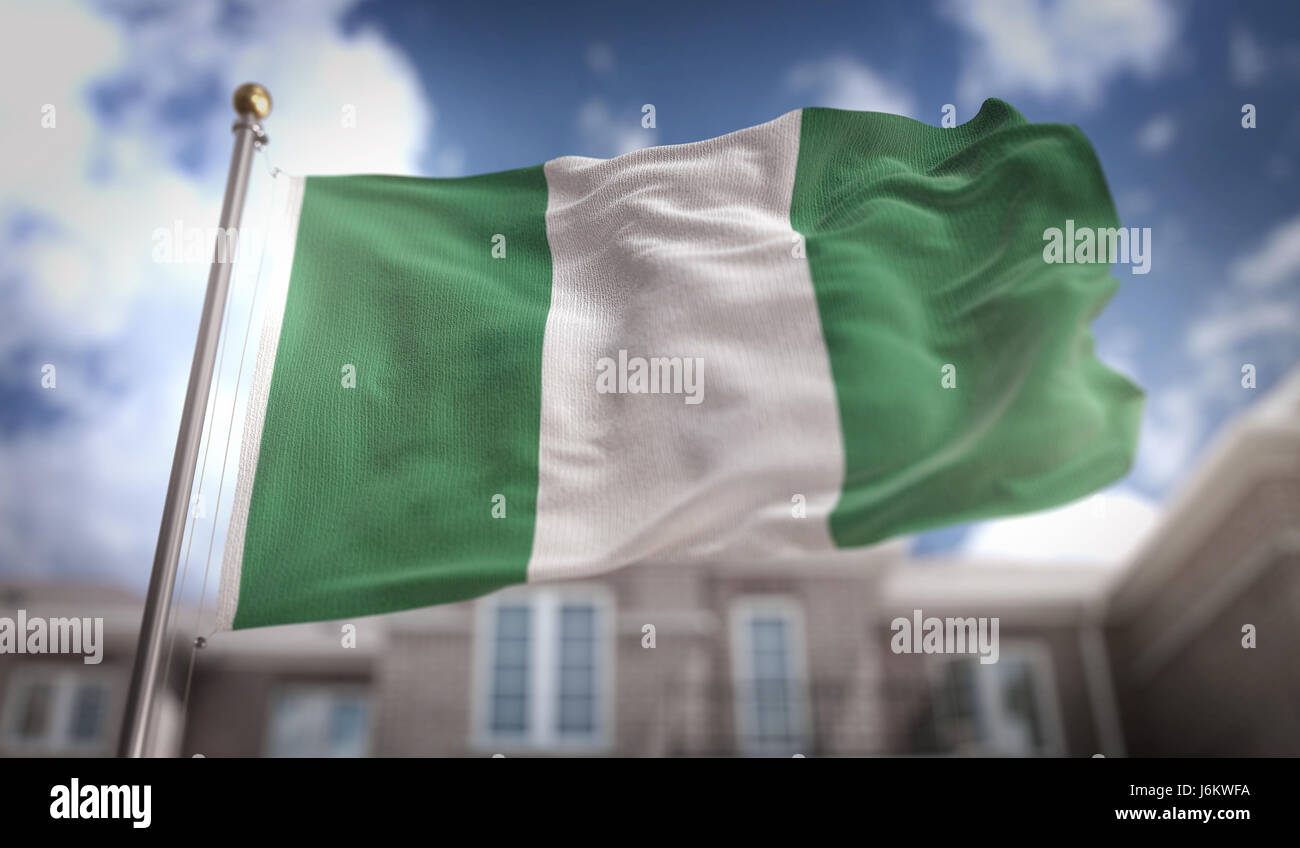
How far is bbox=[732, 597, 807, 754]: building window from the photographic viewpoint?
587 inches

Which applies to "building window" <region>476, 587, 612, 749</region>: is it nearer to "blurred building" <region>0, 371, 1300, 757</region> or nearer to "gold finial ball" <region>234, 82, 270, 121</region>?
"blurred building" <region>0, 371, 1300, 757</region>

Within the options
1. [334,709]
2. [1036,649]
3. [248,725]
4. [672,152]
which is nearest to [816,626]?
[1036,649]

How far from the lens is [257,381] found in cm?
338

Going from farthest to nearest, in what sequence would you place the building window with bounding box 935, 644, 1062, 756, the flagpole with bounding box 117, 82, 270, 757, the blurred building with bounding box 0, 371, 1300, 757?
the building window with bounding box 935, 644, 1062, 756, the blurred building with bounding box 0, 371, 1300, 757, the flagpole with bounding box 117, 82, 270, 757

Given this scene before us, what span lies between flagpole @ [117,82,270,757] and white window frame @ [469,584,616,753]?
11.7 metres

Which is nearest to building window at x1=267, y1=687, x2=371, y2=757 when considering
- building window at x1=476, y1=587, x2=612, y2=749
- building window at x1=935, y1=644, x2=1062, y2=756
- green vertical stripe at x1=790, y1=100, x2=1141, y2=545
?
building window at x1=476, y1=587, x2=612, y2=749

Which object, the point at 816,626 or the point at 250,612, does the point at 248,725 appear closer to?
the point at 816,626

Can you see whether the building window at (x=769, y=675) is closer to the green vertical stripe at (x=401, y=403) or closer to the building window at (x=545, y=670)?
the building window at (x=545, y=670)

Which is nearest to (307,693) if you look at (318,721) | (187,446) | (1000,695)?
(318,721)

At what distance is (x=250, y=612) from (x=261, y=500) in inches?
12.4

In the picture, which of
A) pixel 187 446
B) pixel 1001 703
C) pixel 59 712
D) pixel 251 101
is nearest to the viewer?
pixel 187 446

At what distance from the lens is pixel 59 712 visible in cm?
1652

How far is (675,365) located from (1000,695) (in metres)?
15.1

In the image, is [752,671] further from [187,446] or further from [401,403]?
[187,446]
